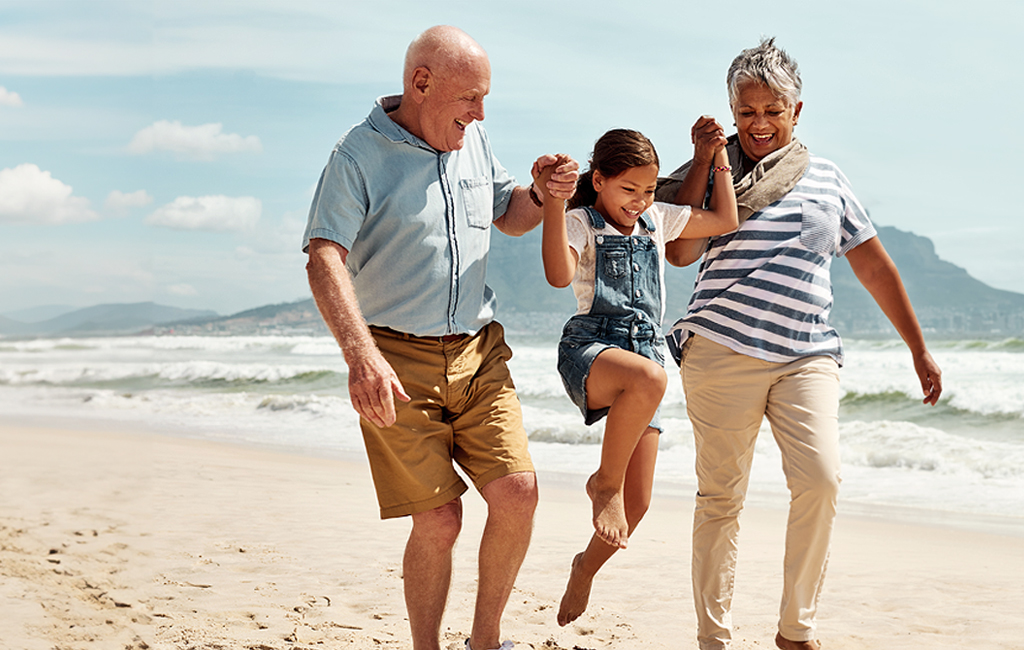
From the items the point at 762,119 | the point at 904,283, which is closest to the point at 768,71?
the point at 762,119

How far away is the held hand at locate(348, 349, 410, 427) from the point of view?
232 cm

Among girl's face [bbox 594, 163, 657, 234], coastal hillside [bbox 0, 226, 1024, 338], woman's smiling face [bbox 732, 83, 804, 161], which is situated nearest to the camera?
girl's face [bbox 594, 163, 657, 234]

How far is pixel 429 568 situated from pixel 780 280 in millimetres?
1498

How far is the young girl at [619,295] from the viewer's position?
9.04 ft

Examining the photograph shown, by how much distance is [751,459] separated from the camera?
2.99 meters

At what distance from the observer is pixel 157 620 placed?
402 centimetres

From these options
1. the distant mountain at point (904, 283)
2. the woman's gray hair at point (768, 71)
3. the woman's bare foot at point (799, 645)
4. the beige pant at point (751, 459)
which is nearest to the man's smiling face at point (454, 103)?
the woman's gray hair at point (768, 71)

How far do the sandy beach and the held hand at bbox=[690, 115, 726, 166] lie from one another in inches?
82.2

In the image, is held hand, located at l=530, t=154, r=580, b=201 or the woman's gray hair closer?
held hand, located at l=530, t=154, r=580, b=201

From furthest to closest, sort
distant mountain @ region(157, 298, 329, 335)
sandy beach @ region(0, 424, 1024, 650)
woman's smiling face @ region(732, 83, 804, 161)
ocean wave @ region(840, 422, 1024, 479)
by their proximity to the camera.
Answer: distant mountain @ region(157, 298, 329, 335)
ocean wave @ region(840, 422, 1024, 479)
sandy beach @ region(0, 424, 1024, 650)
woman's smiling face @ region(732, 83, 804, 161)

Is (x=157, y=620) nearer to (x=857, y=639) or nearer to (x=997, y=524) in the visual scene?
(x=857, y=639)

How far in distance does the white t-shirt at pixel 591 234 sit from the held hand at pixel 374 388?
82cm

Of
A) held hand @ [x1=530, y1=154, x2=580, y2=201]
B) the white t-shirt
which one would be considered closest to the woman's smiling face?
the white t-shirt

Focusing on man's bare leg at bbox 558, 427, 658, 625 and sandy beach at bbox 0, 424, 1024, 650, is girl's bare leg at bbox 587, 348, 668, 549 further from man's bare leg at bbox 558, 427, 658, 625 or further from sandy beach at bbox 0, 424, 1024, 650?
sandy beach at bbox 0, 424, 1024, 650
